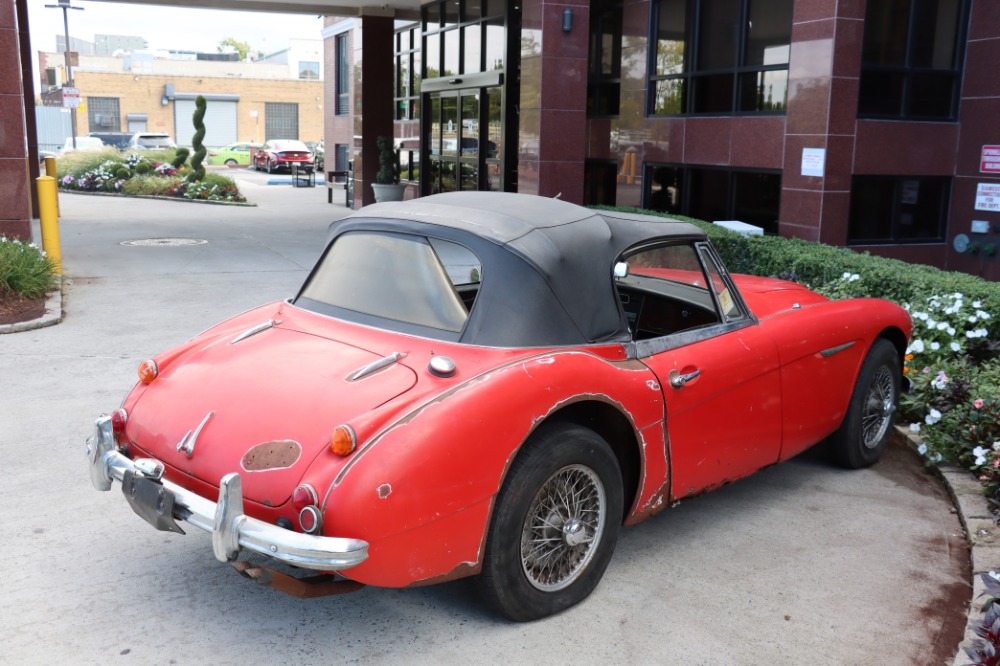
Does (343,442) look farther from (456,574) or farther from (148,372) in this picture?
(148,372)

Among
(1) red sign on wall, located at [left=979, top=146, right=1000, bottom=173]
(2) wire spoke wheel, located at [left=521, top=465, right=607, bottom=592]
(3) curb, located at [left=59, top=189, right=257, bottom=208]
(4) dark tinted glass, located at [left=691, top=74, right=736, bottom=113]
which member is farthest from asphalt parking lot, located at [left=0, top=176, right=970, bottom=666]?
(3) curb, located at [left=59, top=189, right=257, bottom=208]

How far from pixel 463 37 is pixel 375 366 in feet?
54.5

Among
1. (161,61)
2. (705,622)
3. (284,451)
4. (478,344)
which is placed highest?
(161,61)

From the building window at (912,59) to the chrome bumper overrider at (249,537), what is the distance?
34.7 ft

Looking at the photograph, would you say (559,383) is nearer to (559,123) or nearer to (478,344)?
(478,344)

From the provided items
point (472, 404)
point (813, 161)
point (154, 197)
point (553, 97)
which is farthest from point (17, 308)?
point (154, 197)

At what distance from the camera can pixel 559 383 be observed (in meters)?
3.84

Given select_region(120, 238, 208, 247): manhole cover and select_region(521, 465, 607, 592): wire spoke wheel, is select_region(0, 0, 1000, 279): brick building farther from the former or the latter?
select_region(521, 465, 607, 592): wire spoke wheel

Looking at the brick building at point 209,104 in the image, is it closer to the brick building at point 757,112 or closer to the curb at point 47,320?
the brick building at point 757,112

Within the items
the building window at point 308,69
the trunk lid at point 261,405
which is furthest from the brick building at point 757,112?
→ the building window at point 308,69

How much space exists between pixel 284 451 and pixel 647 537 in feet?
6.96

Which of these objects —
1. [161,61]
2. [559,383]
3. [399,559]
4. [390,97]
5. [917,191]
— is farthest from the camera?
[161,61]

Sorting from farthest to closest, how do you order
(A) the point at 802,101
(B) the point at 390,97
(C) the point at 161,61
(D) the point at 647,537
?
(C) the point at 161,61 < (B) the point at 390,97 < (A) the point at 802,101 < (D) the point at 647,537

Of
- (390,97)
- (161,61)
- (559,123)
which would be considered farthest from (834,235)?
(161,61)
